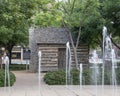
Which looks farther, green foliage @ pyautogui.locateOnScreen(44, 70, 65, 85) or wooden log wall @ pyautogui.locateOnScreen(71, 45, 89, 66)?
wooden log wall @ pyautogui.locateOnScreen(71, 45, 89, 66)

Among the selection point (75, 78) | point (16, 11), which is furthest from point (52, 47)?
point (16, 11)

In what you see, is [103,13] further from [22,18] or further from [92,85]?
[22,18]

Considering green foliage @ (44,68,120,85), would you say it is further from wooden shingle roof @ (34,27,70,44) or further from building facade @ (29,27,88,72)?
wooden shingle roof @ (34,27,70,44)

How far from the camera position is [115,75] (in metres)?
23.8

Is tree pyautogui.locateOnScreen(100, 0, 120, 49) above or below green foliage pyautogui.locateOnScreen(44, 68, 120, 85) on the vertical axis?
above

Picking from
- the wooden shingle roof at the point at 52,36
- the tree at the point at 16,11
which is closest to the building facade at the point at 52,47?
the wooden shingle roof at the point at 52,36

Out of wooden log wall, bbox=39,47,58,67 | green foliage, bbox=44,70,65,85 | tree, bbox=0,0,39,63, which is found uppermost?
tree, bbox=0,0,39,63

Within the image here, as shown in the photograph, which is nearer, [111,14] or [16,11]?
[16,11]

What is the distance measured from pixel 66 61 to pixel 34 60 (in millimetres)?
5694

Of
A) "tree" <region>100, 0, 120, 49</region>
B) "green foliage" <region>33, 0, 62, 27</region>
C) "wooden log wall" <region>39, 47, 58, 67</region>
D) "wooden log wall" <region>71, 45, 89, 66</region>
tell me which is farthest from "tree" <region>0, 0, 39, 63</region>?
"wooden log wall" <region>71, 45, 89, 66</region>

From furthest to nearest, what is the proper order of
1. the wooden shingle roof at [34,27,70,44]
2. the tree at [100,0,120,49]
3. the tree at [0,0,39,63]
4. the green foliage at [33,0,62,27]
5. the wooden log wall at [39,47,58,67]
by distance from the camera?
the wooden shingle roof at [34,27,70,44] → the wooden log wall at [39,47,58,67] → the tree at [100,0,120,49] → the green foliage at [33,0,62,27] → the tree at [0,0,39,63]

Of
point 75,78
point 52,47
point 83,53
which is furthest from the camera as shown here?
point 83,53

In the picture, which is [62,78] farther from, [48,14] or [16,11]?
[16,11]

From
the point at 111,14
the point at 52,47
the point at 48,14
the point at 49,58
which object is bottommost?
the point at 49,58
